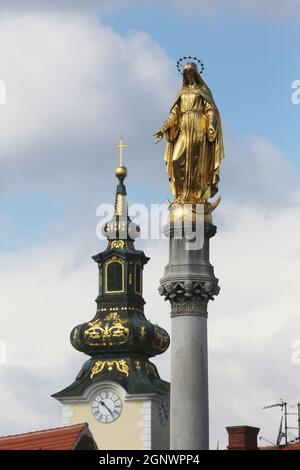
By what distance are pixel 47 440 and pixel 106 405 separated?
4296cm

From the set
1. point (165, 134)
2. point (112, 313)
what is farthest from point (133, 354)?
point (165, 134)

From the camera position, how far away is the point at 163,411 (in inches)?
3285

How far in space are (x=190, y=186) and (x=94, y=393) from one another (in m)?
53.8

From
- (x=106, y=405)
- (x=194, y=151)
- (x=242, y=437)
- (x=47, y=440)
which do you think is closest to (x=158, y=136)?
(x=194, y=151)

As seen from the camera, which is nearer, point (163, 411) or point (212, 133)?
point (212, 133)

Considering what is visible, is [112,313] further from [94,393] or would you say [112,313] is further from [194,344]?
[194,344]

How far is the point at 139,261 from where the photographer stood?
8500cm

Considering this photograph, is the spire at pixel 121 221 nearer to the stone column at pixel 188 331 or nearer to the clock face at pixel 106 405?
the clock face at pixel 106 405

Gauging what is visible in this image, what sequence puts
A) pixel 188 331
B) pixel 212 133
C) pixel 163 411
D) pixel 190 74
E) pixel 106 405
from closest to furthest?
1. pixel 188 331
2. pixel 212 133
3. pixel 190 74
4. pixel 106 405
5. pixel 163 411

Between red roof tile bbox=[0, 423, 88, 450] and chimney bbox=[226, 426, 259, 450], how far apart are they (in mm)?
12306

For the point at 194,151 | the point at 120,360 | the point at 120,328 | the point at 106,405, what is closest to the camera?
the point at 194,151

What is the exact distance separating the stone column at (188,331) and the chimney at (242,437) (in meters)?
23.3

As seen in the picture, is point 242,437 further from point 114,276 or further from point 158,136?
point 114,276
